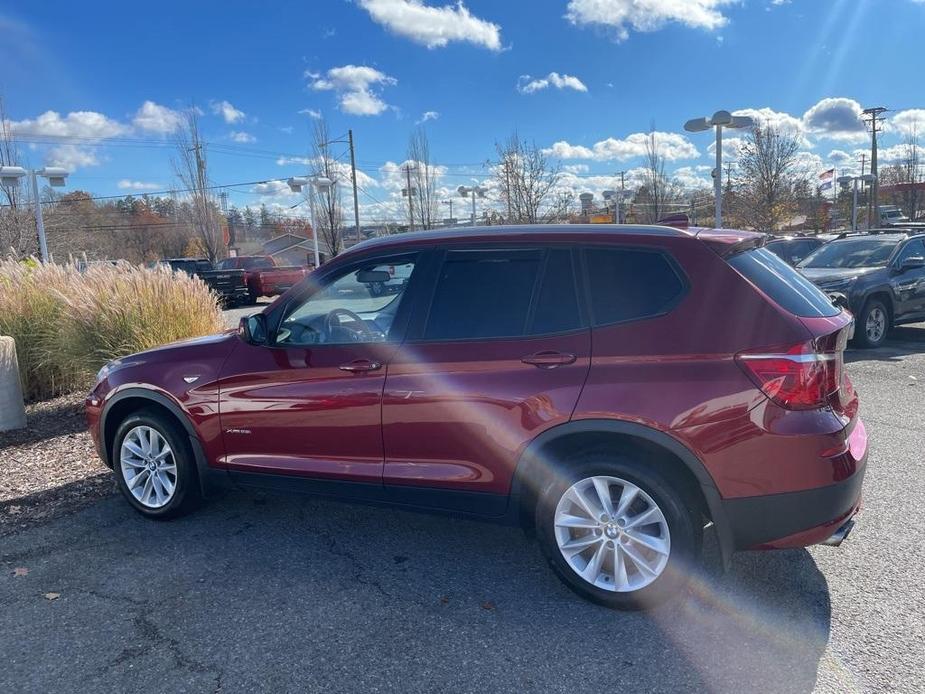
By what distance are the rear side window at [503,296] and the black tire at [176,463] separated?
1.90 meters

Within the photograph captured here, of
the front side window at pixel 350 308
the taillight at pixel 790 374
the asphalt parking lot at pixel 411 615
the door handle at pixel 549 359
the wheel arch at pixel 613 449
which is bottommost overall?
the asphalt parking lot at pixel 411 615

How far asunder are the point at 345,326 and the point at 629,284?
5.33 ft

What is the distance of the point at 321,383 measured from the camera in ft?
11.4

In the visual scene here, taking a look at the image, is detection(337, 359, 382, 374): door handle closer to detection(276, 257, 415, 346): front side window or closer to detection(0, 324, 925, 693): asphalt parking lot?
detection(276, 257, 415, 346): front side window

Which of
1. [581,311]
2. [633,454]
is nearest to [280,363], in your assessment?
[581,311]

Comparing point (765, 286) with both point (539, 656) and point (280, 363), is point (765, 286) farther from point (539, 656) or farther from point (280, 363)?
point (280, 363)

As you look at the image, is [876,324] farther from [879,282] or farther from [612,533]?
[612,533]

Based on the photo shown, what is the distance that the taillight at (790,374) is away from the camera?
8.75ft

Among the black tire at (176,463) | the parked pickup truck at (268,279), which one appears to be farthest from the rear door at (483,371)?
the parked pickup truck at (268,279)

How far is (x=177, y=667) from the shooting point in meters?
2.68

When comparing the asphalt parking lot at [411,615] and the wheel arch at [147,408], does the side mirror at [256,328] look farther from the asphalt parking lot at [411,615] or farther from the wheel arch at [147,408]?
the asphalt parking lot at [411,615]

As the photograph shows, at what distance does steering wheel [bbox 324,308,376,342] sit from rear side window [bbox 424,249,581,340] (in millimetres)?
424

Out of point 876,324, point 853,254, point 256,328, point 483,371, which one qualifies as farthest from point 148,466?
point 853,254

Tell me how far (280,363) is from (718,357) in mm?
2319
